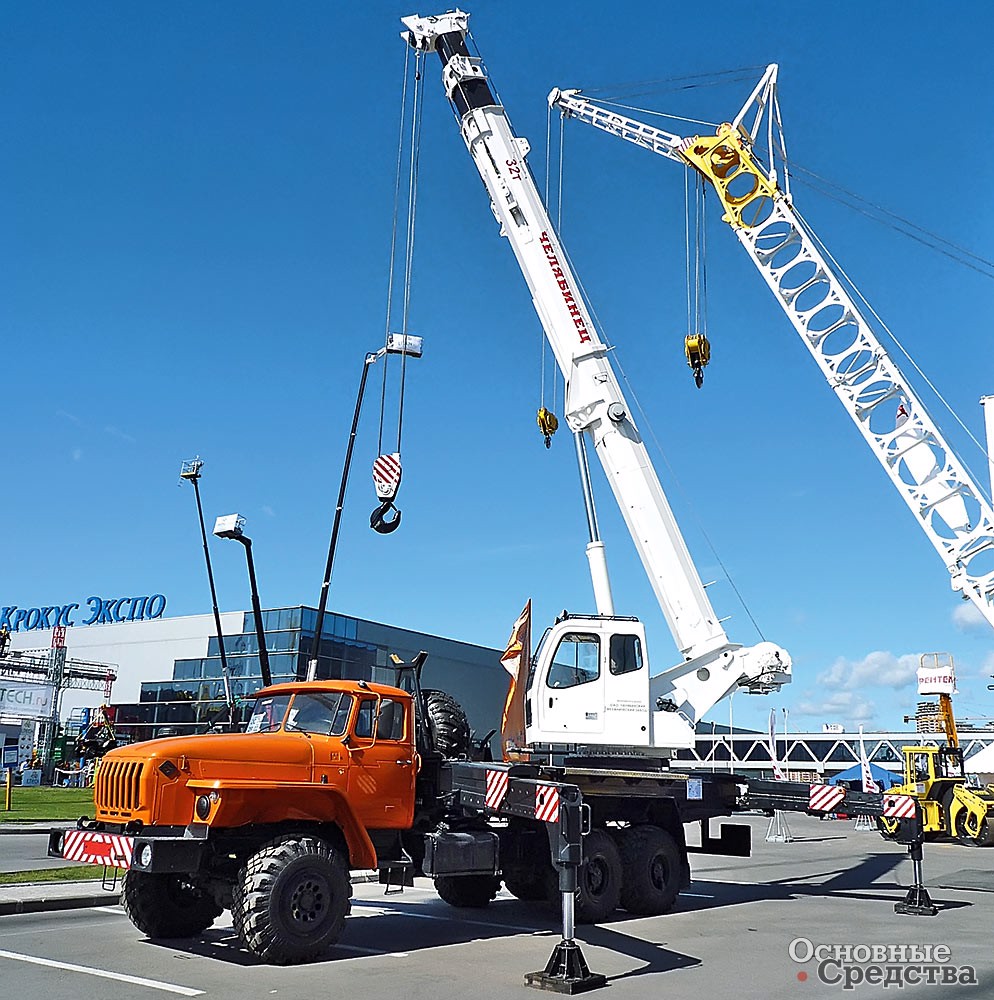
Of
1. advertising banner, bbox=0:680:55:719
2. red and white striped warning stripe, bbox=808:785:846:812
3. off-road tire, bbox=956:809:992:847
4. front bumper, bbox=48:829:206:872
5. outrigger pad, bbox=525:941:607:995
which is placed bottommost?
off-road tire, bbox=956:809:992:847

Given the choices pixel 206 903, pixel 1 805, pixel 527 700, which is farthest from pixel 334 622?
pixel 206 903

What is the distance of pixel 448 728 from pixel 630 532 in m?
5.18

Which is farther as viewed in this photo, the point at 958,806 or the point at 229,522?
the point at 958,806

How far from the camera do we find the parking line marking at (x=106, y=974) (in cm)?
826

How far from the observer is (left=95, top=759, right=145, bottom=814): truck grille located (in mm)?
9617

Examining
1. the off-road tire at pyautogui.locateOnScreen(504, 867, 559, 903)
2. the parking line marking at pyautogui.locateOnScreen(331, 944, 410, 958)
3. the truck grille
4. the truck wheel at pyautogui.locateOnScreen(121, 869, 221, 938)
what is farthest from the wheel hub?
the off-road tire at pyautogui.locateOnScreen(504, 867, 559, 903)

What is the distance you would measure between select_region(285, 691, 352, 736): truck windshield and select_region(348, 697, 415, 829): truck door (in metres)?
0.16

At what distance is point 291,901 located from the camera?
9352 millimetres

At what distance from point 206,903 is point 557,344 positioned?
424 inches

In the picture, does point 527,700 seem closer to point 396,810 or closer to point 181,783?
point 396,810

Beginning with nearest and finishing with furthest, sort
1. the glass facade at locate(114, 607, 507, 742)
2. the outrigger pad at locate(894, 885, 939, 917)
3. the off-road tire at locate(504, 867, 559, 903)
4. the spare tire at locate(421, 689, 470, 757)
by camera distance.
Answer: the spare tire at locate(421, 689, 470, 757) < the outrigger pad at locate(894, 885, 939, 917) < the off-road tire at locate(504, 867, 559, 903) < the glass facade at locate(114, 607, 507, 742)

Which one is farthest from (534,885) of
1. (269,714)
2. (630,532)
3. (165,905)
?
(630,532)

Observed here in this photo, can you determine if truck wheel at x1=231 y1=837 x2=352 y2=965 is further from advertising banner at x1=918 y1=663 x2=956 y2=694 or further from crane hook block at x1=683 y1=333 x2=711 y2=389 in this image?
advertising banner at x1=918 y1=663 x2=956 y2=694

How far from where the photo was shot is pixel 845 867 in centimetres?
2156
